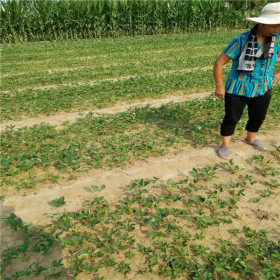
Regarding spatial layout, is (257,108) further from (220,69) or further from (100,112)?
(100,112)

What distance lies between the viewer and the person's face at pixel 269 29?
2.91 meters

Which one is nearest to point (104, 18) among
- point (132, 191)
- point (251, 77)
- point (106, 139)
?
point (106, 139)

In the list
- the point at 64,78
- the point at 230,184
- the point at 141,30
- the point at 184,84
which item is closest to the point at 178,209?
the point at 230,184

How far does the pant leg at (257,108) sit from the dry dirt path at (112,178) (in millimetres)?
432

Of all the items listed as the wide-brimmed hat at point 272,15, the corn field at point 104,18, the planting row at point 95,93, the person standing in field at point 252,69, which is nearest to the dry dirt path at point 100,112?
the planting row at point 95,93

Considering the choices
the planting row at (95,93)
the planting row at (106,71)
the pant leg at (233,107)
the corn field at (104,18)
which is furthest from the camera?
the corn field at (104,18)

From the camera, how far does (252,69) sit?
3.28 m

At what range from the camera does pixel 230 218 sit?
279 cm

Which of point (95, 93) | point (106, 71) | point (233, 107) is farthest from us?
point (106, 71)

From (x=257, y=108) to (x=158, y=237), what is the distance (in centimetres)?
255

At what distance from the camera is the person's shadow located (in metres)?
2.21

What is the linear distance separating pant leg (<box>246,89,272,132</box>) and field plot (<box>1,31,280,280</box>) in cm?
43

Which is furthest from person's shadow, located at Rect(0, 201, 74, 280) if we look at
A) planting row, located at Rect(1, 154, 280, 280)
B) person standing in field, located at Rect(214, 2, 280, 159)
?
person standing in field, located at Rect(214, 2, 280, 159)

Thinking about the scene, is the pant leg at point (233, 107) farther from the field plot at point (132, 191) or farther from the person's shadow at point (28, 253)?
the person's shadow at point (28, 253)
